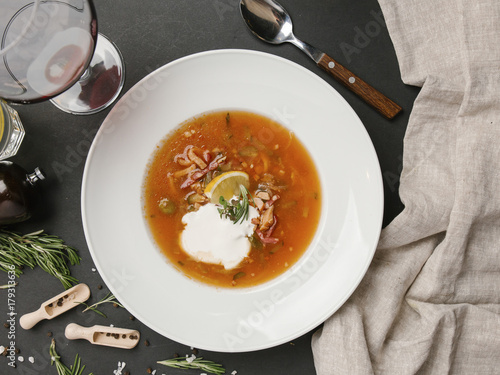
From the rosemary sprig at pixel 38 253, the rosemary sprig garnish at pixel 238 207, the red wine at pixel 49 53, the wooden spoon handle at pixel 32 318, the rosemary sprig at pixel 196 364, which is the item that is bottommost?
the rosemary sprig at pixel 196 364

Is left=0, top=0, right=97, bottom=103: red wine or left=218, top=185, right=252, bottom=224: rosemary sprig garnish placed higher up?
left=0, top=0, right=97, bottom=103: red wine

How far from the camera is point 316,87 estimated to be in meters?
2.62

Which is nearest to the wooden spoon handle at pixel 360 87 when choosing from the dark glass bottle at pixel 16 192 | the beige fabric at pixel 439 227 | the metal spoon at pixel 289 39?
the metal spoon at pixel 289 39

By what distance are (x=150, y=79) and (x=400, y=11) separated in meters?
1.58

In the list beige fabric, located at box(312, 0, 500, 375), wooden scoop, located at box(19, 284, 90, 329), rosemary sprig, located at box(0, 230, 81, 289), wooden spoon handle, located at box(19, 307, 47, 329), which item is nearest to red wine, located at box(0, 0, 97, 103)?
rosemary sprig, located at box(0, 230, 81, 289)

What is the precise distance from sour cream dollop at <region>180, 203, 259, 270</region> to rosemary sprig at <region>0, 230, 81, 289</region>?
77 centimetres

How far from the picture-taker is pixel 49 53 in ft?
7.15

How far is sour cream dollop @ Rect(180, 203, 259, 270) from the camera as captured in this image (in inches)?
112

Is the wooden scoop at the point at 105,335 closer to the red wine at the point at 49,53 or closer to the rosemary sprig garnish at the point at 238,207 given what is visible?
the rosemary sprig garnish at the point at 238,207

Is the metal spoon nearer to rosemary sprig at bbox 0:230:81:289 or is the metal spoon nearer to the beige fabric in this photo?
the beige fabric

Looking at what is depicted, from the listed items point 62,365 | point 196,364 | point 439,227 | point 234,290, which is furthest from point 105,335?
point 439,227

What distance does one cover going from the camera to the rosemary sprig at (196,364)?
290cm

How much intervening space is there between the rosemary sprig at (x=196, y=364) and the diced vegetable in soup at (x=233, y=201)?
54 centimetres

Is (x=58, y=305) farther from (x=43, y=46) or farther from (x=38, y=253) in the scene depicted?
(x=43, y=46)
